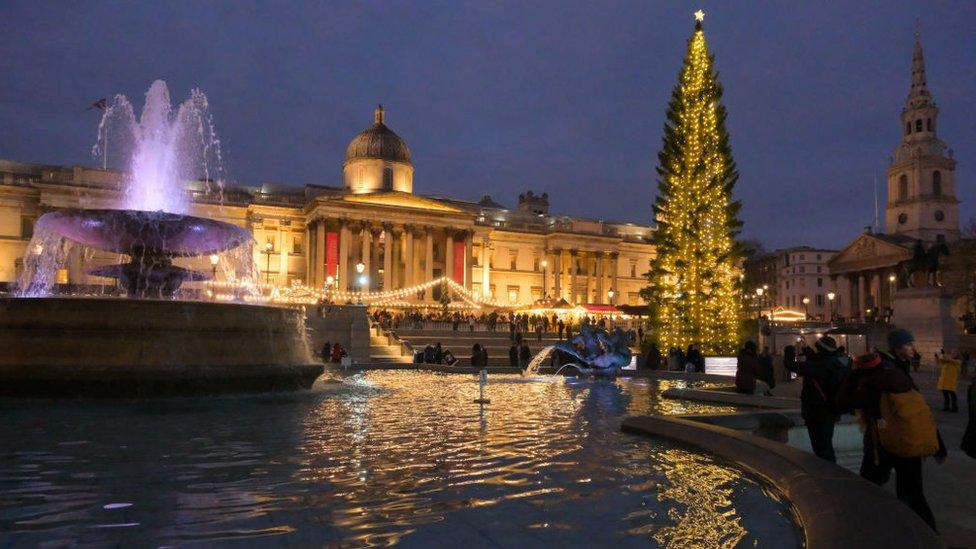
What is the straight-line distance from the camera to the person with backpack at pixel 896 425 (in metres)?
4.14

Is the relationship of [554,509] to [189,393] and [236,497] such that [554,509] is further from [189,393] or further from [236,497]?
[189,393]

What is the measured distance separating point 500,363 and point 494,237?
36.7m

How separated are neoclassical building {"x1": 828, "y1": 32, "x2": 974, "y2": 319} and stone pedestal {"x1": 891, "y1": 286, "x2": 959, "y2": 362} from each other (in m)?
39.7

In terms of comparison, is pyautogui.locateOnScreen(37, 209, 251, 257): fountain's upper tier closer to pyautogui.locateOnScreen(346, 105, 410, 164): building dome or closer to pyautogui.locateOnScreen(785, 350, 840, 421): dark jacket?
pyautogui.locateOnScreen(785, 350, 840, 421): dark jacket

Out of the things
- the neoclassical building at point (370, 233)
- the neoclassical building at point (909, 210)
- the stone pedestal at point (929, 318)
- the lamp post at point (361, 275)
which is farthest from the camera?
the neoclassical building at point (909, 210)

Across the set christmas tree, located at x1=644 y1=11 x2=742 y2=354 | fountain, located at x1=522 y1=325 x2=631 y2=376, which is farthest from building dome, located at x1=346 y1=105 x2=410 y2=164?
fountain, located at x1=522 y1=325 x2=631 y2=376

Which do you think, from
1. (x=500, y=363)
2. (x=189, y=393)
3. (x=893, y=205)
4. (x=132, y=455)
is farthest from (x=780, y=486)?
(x=893, y=205)

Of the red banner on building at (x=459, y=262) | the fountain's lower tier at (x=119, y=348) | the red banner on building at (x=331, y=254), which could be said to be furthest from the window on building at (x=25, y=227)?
the fountain's lower tier at (x=119, y=348)

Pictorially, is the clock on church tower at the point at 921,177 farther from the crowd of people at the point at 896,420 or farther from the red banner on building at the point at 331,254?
the crowd of people at the point at 896,420

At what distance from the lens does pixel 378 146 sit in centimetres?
5738

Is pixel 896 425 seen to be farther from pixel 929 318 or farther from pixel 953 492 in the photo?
pixel 929 318

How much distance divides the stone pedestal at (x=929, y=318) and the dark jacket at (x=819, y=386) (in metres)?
27.6

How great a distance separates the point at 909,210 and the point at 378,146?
60082 mm

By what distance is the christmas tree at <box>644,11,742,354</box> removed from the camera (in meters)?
25.8
